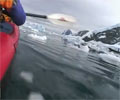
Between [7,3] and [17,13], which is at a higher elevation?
[7,3]

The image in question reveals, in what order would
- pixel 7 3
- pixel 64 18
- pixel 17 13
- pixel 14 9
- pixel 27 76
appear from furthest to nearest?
1. pixel 64 18
2. pixel 27 76
3. pixel 17 13
4. pixel 14 9
5. pixel 7 3

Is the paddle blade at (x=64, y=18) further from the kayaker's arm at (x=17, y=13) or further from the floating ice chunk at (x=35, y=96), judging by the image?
the floating ice chunk at (x=35, y=96)

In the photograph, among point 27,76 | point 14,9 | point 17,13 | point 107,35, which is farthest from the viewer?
point 107,35

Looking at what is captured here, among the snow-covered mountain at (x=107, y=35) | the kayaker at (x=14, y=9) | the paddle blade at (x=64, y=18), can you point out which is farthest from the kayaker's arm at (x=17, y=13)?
the snow-covered mountain at (x=107, y=35)

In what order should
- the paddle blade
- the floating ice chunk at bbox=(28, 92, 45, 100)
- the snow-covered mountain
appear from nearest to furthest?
the floating ice chunk at bbox=(28, 92, 45, 100) → the paddle blade → the snow-covered mountain

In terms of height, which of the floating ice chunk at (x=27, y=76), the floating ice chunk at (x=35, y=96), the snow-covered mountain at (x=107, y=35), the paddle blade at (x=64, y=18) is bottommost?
the snow-covered mountain at (x=107, y=35)

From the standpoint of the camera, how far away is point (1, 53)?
3264mm

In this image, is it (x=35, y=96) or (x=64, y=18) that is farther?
(x=64, y=18)

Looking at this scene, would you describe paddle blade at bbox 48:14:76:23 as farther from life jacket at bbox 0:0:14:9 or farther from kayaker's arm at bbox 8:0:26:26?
life jacket at bbox 0:0:14:9

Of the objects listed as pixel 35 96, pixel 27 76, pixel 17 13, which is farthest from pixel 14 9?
pixel 35 96

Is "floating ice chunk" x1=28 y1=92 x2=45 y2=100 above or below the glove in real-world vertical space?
below

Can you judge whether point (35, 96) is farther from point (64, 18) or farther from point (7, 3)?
point (64, 18)

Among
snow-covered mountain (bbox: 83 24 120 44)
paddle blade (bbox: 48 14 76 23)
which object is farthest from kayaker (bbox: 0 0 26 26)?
snow-covered mountain (bbox: 83 24 120 44)

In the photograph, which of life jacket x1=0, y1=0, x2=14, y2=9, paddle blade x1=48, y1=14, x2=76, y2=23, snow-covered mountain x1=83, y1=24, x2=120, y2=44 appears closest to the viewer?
life jacket x1=0, y1=0, x2=14, y2=9
